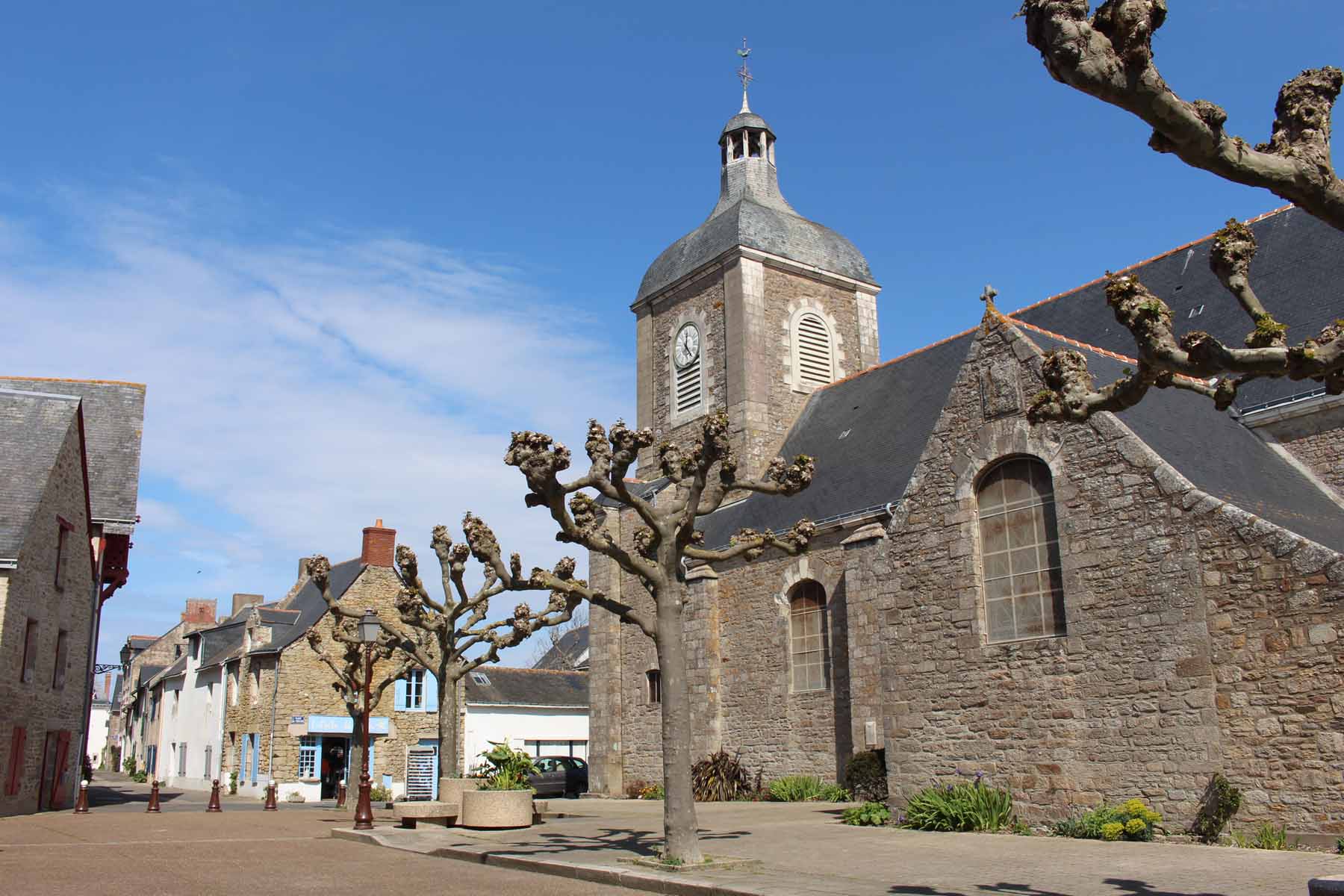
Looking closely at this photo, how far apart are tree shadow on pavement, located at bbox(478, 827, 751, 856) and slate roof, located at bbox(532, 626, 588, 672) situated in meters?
34.6

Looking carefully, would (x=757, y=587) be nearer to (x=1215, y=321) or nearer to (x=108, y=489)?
(x=1215, y=321)

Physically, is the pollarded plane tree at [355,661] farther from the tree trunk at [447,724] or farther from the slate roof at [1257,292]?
the slate roof at [1257,292]

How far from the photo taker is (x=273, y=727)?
2561 cm

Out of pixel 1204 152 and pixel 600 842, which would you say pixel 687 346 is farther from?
pixel 1204 152

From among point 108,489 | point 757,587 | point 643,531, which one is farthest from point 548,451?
point 108,489

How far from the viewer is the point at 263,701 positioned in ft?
86.5

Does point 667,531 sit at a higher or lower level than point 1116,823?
higher

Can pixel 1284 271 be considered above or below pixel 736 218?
below

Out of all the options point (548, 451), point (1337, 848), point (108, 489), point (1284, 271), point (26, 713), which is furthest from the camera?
point (108, 489)

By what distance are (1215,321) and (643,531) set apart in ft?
31.9

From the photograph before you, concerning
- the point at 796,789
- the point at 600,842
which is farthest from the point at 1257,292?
the point at 600,842

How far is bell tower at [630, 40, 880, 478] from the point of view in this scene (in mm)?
24000

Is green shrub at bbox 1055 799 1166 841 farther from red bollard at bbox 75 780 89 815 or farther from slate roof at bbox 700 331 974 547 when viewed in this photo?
red bollard at bbox 75 780 89 815

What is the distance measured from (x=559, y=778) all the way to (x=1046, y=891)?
765 inches
